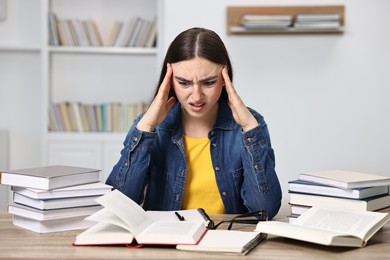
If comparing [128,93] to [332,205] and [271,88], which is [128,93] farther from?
[332,205]

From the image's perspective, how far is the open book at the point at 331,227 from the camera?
55.7 inches

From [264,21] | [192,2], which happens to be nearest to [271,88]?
[264,21]

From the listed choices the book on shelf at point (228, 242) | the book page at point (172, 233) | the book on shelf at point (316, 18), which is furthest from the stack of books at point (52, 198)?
the book on shelf at point (316, 18)

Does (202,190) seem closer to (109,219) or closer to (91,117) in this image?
(109,219)

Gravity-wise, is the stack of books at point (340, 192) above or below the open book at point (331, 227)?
above

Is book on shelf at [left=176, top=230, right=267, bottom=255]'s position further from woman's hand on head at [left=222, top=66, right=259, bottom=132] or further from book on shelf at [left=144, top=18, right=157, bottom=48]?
book on shelf at [left=144, top=18, right=157, bottom=48]

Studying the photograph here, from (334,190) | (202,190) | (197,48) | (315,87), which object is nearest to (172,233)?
(334,190)

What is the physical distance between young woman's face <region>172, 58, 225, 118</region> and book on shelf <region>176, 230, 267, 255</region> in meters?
0.55

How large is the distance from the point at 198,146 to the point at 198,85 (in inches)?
10.1

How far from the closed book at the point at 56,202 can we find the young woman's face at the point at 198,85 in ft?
1.58

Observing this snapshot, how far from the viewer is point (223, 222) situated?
1729mm

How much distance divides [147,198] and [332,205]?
2.33ft

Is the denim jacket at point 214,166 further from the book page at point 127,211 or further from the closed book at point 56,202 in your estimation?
the book page at point 127,211

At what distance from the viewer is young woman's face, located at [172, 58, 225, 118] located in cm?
198
